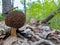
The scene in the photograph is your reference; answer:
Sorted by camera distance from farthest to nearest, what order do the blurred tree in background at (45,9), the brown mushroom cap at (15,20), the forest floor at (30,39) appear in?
the blurred tree in background at (45,9) → the brown mushroom cap at (15,20) → the forest floor at (30,39)

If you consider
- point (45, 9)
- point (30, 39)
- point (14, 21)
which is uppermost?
point (45, 9)

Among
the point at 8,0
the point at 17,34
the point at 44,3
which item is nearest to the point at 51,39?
the point at 17,34

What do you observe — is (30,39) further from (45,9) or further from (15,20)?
(45,9)

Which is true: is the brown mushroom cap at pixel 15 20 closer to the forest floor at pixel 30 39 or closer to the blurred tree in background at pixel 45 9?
the forest floor at pixel 30 39

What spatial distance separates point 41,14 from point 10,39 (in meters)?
2.22

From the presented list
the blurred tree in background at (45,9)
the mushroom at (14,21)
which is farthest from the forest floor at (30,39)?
the blurred tree in background at (45,9)

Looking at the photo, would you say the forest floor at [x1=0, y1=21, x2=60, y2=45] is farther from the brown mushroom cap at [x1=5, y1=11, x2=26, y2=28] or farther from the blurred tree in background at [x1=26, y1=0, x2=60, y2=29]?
the blurred tree in background at [x1=26, y1=0, x2=60, y2=29]

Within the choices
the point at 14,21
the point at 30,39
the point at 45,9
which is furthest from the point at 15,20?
the point at 45,9

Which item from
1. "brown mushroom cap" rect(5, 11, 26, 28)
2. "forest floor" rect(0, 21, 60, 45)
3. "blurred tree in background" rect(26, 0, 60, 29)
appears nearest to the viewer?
"forest floor" rect(0, 21, 60, 45)

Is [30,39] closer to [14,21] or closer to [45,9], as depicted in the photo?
[14,21]

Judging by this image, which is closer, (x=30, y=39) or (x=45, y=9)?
(x=30, y=39)

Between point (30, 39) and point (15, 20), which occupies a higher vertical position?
point (15, 20)

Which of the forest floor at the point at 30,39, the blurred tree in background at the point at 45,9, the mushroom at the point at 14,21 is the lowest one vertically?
the forest floor at the point at 30,39

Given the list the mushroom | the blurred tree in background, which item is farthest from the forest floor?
the blurred tree in background
